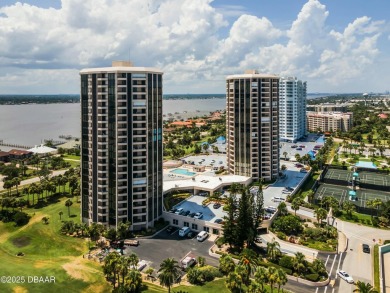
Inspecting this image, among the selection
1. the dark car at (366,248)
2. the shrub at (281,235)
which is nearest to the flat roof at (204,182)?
the shrub at (281,235)

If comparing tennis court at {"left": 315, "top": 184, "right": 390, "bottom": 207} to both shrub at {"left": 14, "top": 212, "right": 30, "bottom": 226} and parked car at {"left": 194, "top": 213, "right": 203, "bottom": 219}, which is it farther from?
shrub at {"left": 14, "top": 212, "right": 30, "bottom": 226}

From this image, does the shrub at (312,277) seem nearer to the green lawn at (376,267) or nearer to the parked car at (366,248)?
the green lawn at (376,267)

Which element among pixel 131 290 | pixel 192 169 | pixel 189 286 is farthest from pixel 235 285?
pixel 192 169

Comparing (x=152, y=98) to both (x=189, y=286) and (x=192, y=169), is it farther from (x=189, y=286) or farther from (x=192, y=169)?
(x=192, y=169)

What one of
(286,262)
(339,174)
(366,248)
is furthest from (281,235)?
(339,174)

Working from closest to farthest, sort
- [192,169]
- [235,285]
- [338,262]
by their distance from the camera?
[235,285]
[338,262]
[192,169]

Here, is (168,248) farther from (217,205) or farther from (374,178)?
(374,178)

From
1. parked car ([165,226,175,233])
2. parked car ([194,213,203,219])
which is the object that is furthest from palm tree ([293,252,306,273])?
parked car ([165,226,175,233])
